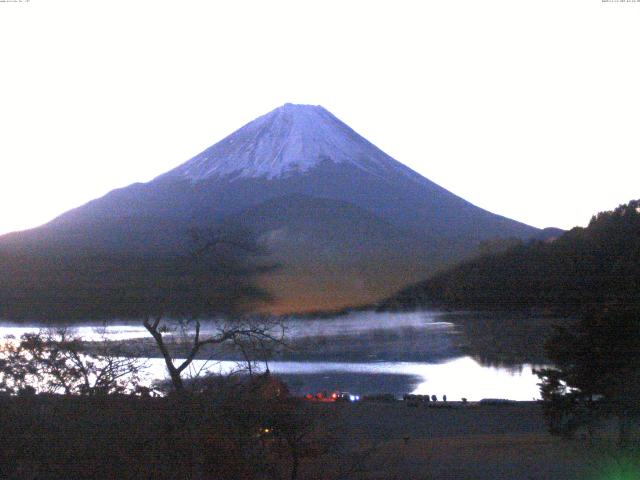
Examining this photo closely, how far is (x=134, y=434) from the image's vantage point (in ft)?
17.2

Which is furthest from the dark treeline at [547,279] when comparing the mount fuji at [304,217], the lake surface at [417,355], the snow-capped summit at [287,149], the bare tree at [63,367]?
the snow-capped summit at [287,149]

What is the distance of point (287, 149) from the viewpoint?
66.5ft

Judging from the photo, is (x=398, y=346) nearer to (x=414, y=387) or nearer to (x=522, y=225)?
(x=414, y=387)

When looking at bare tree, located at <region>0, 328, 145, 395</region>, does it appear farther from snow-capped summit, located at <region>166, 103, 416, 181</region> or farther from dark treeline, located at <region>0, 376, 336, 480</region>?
snow-capped summit, located at <region>166, 103, 416, 181</region>

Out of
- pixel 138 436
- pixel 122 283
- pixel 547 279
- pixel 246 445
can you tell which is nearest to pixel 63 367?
pixel 122 283

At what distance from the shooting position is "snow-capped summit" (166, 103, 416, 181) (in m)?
17.0

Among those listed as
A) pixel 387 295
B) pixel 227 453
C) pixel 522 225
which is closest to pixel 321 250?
pixel 387 295

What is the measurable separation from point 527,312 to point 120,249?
674cm

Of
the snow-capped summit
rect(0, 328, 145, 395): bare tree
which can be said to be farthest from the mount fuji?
rect(0, 328, 145, 395): bare tree

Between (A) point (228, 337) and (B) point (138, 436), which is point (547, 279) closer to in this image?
(A) point (228, 337)

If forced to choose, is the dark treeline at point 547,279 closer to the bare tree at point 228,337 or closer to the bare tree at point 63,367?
the bare tree at point 228,337

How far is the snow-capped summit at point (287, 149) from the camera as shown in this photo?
17.0 m

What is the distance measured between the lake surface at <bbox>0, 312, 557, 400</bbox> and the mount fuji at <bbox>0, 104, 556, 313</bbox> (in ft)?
1.23

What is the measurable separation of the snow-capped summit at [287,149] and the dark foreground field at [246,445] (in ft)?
23.5
